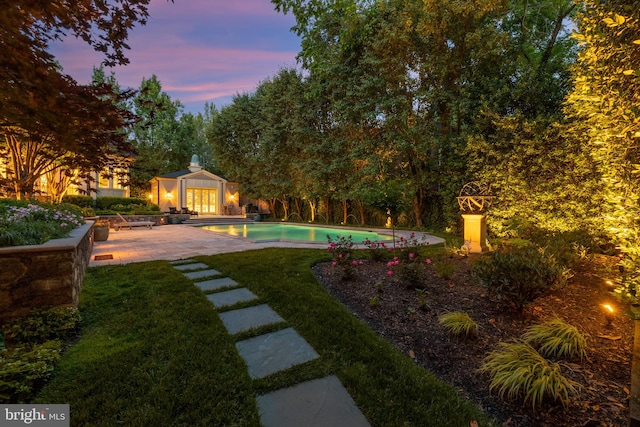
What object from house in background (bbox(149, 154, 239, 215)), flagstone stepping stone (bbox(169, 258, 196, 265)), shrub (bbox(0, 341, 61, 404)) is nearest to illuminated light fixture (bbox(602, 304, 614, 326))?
shrub (bbox(0, 341, 61, 404))

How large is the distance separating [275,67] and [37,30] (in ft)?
56.8

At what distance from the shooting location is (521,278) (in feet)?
9.89

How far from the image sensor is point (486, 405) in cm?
195

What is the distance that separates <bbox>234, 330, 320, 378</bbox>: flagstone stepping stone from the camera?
2201mm

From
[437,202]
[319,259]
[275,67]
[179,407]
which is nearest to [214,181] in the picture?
[275,67]

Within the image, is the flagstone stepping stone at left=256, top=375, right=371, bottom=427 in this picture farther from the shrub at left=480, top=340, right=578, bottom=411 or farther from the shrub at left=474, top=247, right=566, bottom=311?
the shrub at left=474, top=247, right=566, bottom=311

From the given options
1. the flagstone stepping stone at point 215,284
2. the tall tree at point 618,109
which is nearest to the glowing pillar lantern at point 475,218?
the tall tree at point 618,109

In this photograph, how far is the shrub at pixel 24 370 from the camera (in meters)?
1.84

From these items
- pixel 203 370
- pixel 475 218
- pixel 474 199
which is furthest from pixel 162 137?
pixel 203 370

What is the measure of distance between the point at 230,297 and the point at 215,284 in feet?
2.12

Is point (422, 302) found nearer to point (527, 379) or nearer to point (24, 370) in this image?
point (527, 379)

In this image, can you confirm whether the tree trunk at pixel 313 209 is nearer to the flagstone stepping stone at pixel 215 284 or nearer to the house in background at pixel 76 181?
the house in background at pixel 76 181

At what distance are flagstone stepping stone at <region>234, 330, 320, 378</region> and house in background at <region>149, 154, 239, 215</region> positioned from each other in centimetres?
2190

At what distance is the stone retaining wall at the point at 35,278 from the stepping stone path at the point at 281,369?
1613 millimetres
